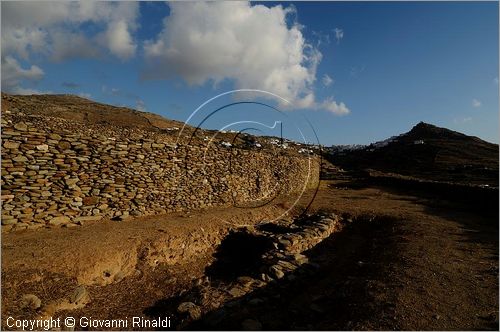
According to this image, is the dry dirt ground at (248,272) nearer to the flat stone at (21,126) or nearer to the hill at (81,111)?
the flat stone at (21,126)

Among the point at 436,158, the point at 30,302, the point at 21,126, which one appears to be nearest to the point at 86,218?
the point at 21,126

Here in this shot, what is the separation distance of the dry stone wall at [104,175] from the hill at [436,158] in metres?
25.6

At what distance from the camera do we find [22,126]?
11.5m

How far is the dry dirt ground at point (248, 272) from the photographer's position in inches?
278

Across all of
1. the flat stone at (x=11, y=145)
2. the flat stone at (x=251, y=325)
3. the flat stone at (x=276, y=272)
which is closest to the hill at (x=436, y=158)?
the flat stone at (x=276, y=272)

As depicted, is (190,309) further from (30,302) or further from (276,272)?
(30,302)

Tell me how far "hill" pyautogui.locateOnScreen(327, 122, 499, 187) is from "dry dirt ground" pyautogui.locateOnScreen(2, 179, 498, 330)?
77.9 feet

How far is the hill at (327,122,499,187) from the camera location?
34.7 metres

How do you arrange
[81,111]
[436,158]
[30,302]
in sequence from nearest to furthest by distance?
1. [30,302]
2. [436,158]
3. [81,111]

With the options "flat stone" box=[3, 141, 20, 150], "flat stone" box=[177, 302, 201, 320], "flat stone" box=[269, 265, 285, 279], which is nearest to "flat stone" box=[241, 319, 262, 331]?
"flat stone" box=[177, 302, 201, 320]

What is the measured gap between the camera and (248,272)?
34.2ft

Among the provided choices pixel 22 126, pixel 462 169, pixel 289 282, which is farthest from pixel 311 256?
pixel 462 169

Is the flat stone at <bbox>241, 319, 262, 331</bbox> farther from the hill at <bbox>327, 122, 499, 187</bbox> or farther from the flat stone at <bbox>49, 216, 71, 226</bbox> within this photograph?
the hill at <bbox>327, 122, 499, 187</bbox>

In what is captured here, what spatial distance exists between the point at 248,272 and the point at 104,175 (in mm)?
6496
